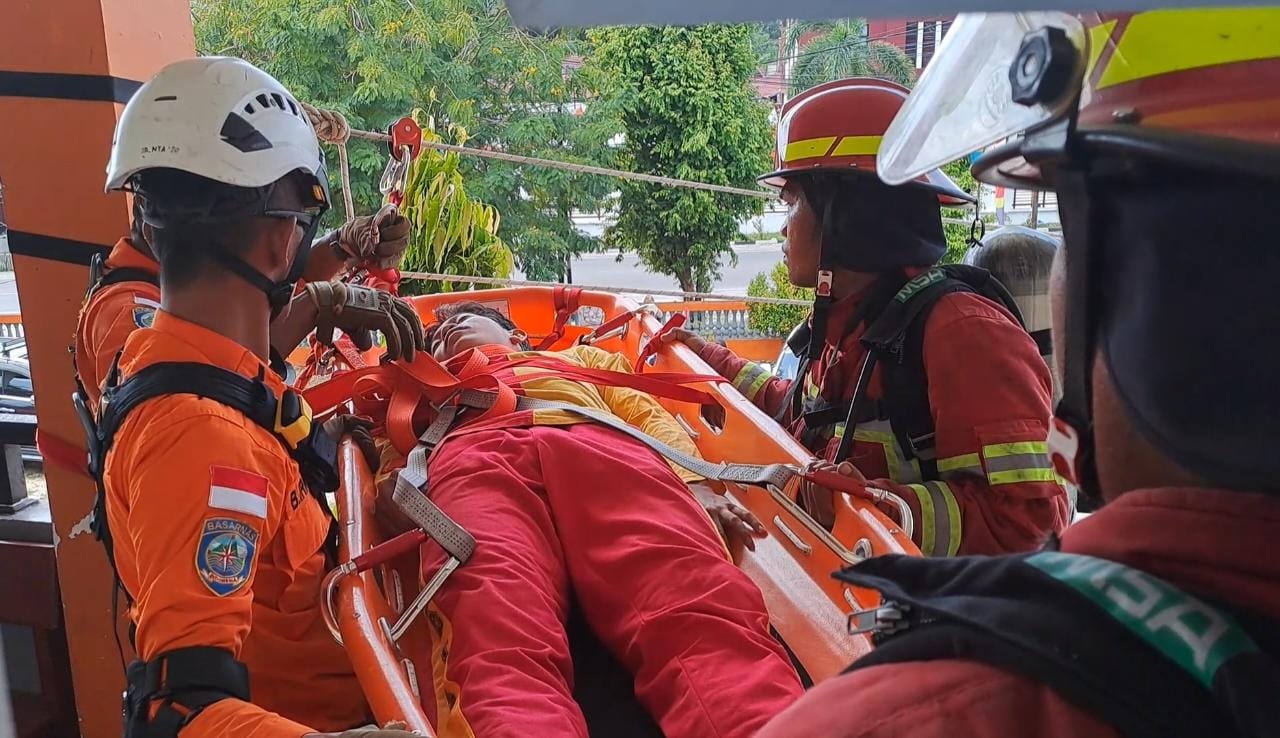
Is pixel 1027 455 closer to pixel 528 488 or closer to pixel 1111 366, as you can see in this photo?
pixel 528 488

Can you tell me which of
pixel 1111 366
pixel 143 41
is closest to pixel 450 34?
pixel 143 41

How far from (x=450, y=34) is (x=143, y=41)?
5939 mm

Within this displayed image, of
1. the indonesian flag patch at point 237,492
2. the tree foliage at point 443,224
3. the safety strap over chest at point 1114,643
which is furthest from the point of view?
the tree foliage at point 443,224

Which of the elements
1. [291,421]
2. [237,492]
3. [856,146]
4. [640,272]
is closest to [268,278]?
[291,421]

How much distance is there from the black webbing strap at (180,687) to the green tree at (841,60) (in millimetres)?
8935

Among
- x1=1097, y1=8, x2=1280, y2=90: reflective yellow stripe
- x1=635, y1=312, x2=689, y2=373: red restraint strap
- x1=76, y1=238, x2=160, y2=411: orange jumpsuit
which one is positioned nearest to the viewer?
x1=1097, y1=8, x2=1280, y2=90: reflective yellow stripe

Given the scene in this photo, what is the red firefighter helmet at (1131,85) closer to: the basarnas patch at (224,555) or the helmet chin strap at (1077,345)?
the helmet chin strap at (1077,345)

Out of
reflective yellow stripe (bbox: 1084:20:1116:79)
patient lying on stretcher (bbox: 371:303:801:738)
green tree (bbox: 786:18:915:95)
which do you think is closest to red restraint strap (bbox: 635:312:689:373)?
patient lying on stretcher (bbox: 371:303:801:738)

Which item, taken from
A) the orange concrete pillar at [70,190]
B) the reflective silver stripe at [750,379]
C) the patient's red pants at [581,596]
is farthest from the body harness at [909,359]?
the orange concrete pillar at [70,190]

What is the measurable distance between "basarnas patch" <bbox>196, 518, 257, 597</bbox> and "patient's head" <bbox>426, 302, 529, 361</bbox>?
1.74m

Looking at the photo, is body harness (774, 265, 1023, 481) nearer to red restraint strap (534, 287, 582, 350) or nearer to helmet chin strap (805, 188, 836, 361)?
helmet chin strap (805, 188, 836, 361)

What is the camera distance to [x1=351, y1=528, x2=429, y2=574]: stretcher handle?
165cm

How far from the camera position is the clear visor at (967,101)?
2.55 ft

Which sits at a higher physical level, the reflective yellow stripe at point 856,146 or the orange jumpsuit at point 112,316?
the reflective yellow stripe at point 856,146
